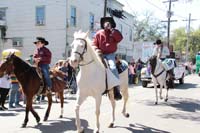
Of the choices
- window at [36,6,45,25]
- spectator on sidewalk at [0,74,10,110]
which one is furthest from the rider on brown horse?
window at [36,6,45,25]

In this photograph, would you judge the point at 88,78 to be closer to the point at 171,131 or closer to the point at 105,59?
the point at 105,59

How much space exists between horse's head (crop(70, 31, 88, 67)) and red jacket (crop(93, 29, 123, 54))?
4.34 feet

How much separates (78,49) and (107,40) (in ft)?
5.87

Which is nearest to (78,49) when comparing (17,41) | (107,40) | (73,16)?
(107,40)

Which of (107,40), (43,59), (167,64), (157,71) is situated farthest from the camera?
(167,64)

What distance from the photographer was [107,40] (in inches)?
364

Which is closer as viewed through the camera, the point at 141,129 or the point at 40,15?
the point at 141,129

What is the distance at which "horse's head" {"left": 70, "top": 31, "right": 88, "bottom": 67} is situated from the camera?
7420 mm

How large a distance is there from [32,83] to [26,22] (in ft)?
78.1

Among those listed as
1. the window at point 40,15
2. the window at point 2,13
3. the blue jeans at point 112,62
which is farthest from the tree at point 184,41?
the blue jeans at point 112,62

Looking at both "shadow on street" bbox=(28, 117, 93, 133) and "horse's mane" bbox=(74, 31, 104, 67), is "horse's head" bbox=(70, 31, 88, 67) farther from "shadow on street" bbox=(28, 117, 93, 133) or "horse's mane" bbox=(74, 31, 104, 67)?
"shadow on street" bbox=(28, 117, 93, 133)

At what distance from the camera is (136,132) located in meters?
8.94

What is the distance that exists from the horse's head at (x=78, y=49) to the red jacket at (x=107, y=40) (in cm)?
132

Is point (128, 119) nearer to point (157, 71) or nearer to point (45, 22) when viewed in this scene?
point (157, 71)
